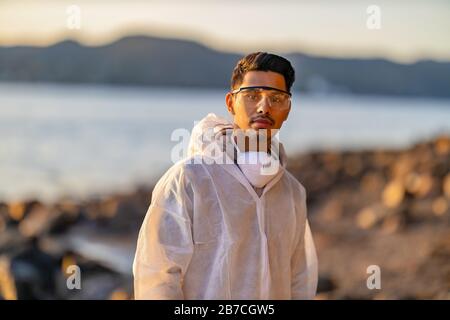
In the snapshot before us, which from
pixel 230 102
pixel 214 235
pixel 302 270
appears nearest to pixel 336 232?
pixel 302 270

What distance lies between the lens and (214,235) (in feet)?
6.98

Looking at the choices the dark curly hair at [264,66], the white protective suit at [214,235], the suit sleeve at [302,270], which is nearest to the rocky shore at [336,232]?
the suit sleeve at [302,270]

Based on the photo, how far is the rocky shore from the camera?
6.14m

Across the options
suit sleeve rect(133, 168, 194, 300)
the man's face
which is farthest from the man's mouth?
suit sleeve rect(133, 168, 194, 300)

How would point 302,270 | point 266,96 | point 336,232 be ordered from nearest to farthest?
point 266,96 → point 302,270 → point 336,232

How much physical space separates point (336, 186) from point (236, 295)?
814cm

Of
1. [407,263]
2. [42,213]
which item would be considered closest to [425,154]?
[407,263]

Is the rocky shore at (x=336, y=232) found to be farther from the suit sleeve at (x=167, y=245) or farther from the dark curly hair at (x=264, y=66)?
the suit sleeve at (x=167, y=245)

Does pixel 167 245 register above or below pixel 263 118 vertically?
below

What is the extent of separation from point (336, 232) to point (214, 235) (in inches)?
245

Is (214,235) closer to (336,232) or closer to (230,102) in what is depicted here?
(230,102)

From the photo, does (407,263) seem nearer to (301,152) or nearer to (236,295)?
(236,295)

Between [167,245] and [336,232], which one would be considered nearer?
[167,245]

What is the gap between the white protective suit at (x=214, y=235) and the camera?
6.85ft
